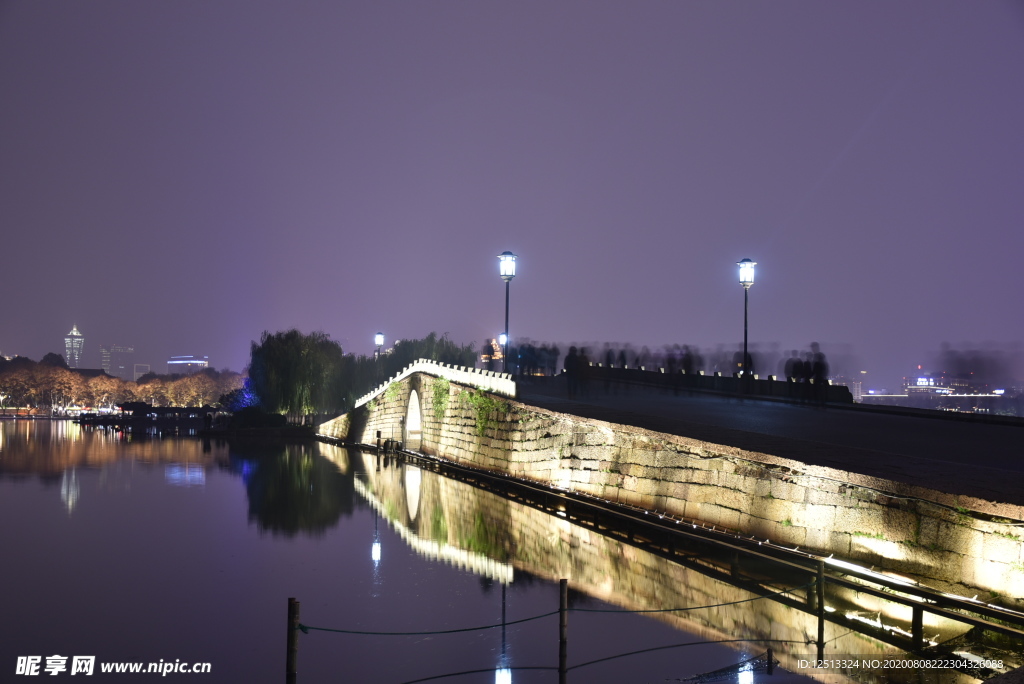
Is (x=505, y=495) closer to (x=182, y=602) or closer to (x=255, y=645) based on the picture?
(x=182, y=602)

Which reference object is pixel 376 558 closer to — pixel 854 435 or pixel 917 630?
pixel 854 435

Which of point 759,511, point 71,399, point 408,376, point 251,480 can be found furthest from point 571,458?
point 71,399

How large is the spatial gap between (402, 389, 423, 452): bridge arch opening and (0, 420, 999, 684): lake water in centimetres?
1103

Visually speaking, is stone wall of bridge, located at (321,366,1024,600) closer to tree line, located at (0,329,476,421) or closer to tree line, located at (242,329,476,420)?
tree line, located at (0,329,476,421)

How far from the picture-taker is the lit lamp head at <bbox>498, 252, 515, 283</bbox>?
1959 cm

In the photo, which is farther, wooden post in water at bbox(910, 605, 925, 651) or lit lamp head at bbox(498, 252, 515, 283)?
lit lamp head at bbox(498, 252, 515, 283)

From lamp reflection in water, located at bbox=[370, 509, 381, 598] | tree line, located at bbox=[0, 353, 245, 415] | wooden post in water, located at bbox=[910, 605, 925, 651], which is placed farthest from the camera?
tree line, located at bbox=[0, 353, 245, 415]

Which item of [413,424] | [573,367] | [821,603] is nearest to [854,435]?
[821,603]

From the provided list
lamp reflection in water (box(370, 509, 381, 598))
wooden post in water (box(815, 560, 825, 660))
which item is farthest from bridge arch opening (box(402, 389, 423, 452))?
wooden post in water (box(815, 560, 825, 660))

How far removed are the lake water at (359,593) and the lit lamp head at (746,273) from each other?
8092mm

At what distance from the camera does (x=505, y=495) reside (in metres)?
18.4

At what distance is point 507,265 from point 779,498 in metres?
11.3

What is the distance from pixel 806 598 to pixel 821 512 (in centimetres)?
126

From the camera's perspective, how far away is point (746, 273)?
19484 mm
